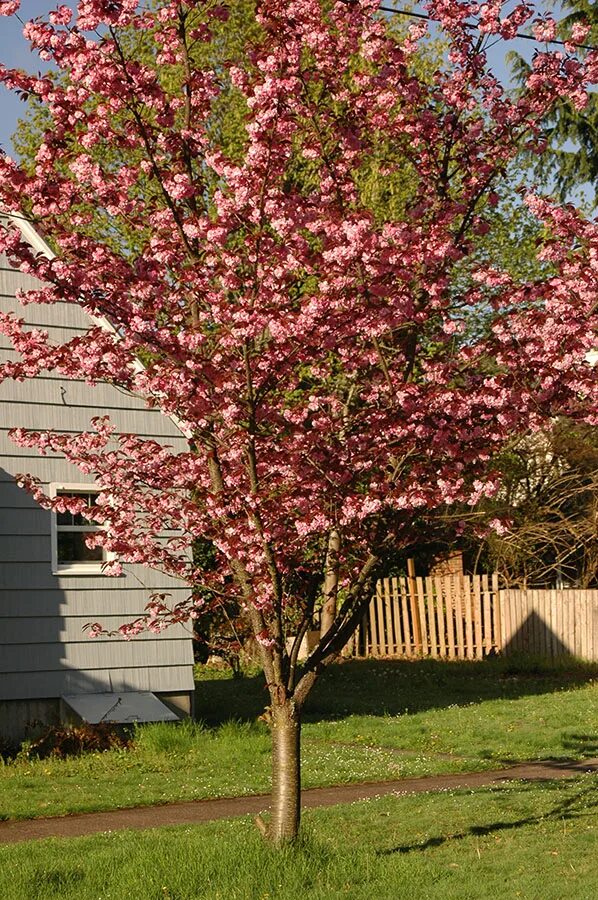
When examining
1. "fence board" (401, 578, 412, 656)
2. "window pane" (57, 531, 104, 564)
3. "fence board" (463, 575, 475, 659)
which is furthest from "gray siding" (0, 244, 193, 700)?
"fence board" (401, 578, 412, 656)

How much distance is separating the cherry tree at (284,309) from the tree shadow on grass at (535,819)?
3.97ft

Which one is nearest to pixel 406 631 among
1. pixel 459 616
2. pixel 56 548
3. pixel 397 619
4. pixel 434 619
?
pixel 397 619

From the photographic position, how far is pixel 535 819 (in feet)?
33.6

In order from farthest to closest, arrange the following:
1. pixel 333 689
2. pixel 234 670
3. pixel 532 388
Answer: pixel 234 670, pixel 333 689, pixel 532 388

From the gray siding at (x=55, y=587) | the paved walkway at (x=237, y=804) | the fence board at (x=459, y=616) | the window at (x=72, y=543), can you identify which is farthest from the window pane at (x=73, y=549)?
the fence board at (x=459, y=616)

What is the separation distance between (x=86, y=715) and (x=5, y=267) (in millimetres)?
5662

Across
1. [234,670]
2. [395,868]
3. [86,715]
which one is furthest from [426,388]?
[234,670]

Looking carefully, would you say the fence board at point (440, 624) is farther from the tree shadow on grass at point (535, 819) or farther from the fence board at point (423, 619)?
the tree shadow on grass at point (535, 819)

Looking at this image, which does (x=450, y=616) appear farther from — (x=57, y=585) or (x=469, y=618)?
(x=57, y=585)

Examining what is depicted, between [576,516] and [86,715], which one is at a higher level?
[576,516]

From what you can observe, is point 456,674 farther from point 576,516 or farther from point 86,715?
point 86,715

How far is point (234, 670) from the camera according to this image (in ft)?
78.6

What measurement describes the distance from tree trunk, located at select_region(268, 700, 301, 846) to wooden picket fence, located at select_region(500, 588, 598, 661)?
1735cm

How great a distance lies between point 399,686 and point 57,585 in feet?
27.8
